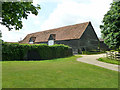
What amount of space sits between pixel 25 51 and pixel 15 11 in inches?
549

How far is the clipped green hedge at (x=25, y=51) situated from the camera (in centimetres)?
1648

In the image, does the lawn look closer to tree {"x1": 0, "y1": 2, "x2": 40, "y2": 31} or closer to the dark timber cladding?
tree {"x1": 0, "y1": 2, "x2": 40, "y2": 31}

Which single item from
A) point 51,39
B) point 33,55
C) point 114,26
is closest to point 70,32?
point 51,39

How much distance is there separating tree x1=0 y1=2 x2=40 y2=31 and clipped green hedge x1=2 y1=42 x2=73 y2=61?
1178 cm

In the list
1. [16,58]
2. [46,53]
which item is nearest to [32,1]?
[16,58]

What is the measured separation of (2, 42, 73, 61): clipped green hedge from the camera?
16.5 metres

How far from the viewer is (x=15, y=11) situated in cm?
528

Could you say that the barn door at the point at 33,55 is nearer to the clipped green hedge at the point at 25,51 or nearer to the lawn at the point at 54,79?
the clipped green hedge at the point at 25,51

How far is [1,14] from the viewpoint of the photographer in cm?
490

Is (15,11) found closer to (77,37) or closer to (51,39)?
(77,37)

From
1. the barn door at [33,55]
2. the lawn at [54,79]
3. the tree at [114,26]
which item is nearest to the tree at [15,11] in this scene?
the lawn at [54,79]

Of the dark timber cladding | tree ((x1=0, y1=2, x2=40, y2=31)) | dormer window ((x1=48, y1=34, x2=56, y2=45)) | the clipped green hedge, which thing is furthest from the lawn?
dormer window ((x1=48, y1=34, x2=56, y2=45))

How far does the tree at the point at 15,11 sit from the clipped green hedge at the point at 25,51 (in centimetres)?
1178

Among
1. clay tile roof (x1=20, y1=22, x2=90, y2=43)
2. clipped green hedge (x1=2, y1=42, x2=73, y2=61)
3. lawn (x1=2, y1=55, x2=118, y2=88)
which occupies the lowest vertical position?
lawn (x1=2, y1=55, x2=118, y2=88)
